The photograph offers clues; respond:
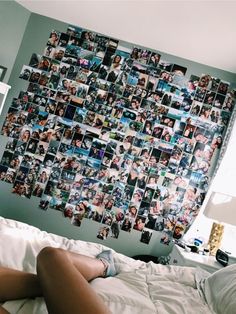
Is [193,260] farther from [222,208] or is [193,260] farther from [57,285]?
[57,285]

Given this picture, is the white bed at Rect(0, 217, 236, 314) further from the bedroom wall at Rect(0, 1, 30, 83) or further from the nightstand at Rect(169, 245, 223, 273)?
the bedroom wall at Rect(0, 1, 30, 83)

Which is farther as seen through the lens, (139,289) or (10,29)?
(10,29)

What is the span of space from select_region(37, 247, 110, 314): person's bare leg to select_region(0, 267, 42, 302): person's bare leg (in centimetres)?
4

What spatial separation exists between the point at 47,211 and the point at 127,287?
1.82 meters

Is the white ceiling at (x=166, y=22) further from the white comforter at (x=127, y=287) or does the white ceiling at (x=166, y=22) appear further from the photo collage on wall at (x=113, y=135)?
the white comforter at (x=127, y=287)

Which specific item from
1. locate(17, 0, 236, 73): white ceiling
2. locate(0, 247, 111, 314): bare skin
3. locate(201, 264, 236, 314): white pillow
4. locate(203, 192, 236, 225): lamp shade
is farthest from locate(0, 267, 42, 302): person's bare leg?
locate(17, 0, 236, 73): white ceiling

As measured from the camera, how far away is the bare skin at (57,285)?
825 mm

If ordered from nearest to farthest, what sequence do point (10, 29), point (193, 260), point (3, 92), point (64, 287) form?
1. point (64, 287)
2. point (193, 260)
3. point (3, 92)
4. point (10, 29)

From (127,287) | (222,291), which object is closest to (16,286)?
(127,287)

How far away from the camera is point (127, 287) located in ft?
4.01

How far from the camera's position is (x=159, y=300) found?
1.18 metres

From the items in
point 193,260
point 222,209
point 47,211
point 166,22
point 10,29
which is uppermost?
point 166,22

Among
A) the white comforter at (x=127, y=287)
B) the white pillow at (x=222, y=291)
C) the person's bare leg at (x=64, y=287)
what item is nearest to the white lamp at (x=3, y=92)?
the white comforter at (x=127, y=287)

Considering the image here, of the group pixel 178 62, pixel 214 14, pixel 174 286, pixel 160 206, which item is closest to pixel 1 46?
pixel 178 62
